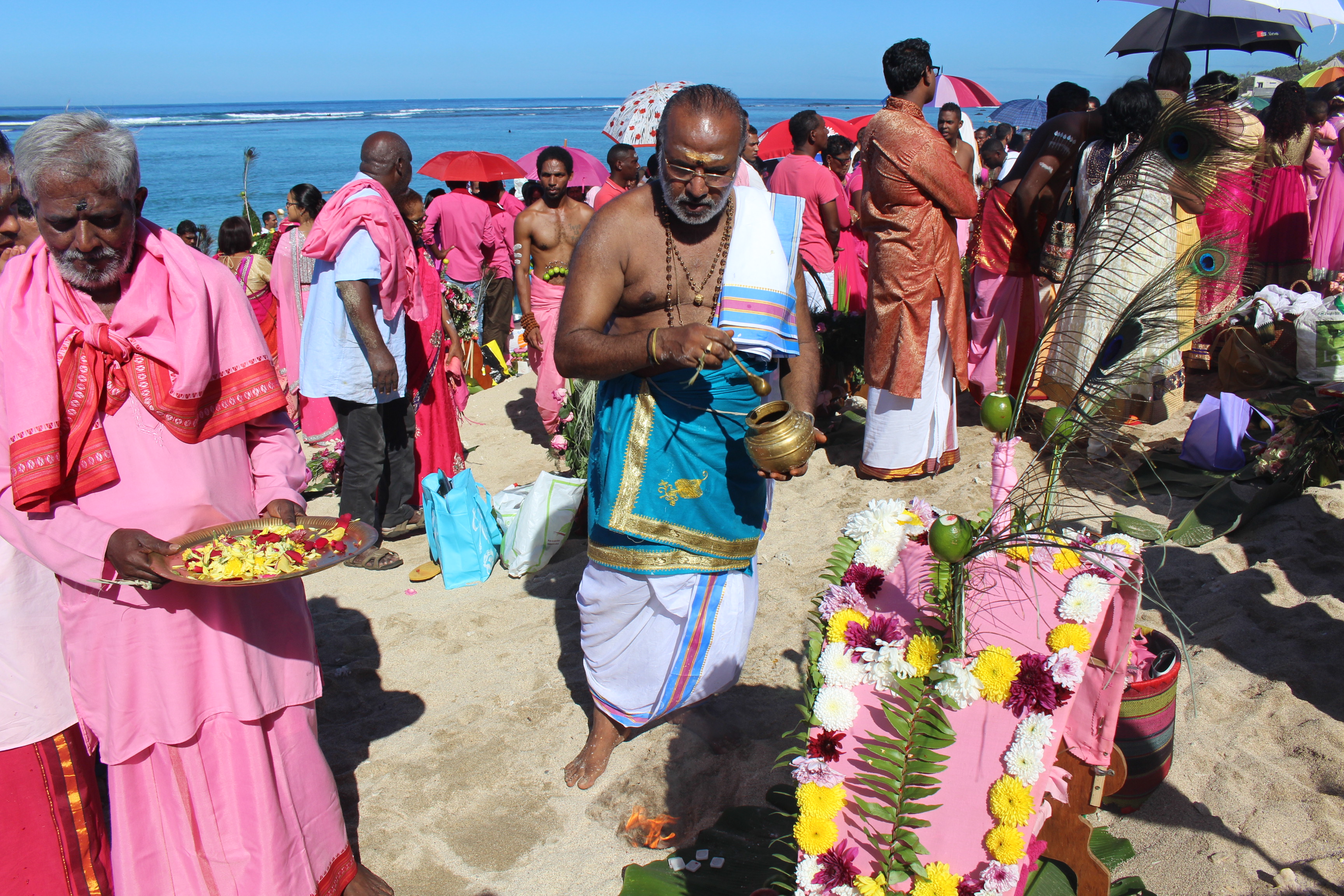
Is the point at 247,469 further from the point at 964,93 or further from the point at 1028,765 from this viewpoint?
the point at 964,93

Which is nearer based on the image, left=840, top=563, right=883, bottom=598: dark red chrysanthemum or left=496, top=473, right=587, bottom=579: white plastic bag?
left=840, top=563, right=883, bottom=598: dark red chrysanthemum

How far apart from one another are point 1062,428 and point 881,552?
58 cm

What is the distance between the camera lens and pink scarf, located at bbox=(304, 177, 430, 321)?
15.4 feet

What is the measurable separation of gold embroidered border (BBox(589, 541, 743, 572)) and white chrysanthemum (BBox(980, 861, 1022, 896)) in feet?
4.44

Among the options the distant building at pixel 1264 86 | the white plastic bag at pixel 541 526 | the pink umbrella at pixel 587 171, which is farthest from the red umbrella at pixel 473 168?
the distant building at pixel 1264 86

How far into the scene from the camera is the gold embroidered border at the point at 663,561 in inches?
122

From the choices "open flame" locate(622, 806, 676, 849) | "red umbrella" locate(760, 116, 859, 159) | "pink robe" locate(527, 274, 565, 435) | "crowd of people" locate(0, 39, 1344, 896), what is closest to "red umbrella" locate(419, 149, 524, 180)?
"red umbrella" locate(760, 116, 859, 159)

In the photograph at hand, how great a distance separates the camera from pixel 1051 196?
620 centimetres

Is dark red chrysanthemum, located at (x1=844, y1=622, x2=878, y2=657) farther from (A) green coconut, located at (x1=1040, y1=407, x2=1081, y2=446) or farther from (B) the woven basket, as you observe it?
(B) the woven basket

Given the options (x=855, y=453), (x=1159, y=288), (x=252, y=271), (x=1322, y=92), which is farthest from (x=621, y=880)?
(x=1322, y=92)

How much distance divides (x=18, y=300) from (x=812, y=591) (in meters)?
3.48

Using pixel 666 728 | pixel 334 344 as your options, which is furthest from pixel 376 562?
pixel 666 728

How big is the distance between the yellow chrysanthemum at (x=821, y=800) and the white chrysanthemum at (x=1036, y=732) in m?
0.43

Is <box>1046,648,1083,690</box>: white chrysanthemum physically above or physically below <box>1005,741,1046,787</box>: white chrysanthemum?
above
